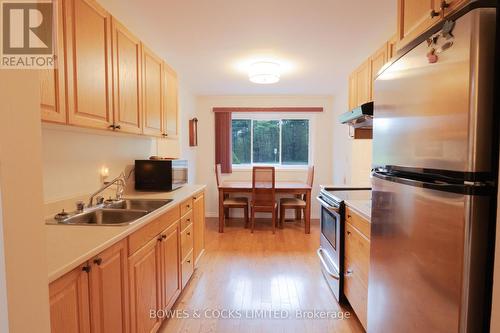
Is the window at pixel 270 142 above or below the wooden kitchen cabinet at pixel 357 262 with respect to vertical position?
above

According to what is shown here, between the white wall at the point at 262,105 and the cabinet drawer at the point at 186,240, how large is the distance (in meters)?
2.47

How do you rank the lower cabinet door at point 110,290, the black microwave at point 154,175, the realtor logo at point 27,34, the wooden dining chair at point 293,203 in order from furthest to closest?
the wooden dining chair at point 293,203
the black microwave at point 154,175
the lower cabinet door at point 110,290
the realtor logo at point 27,34

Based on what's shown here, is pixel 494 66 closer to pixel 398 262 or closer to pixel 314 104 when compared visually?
pixel 398 262

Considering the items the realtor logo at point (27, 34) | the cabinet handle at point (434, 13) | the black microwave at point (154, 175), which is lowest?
the black microwave at point (154, 175)

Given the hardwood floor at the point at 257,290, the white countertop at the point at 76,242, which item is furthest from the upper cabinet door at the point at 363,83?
the white countertop at the point at 76,242

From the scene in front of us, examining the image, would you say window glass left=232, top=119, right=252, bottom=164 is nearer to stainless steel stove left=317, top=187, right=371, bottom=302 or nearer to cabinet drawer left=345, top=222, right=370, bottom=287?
stainless steel stove left=317, top=187, right=371, bottom=302

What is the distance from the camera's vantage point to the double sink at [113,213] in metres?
1.60

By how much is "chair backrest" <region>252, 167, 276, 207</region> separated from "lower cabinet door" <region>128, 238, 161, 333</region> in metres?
2.40

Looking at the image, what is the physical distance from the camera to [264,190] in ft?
13.3

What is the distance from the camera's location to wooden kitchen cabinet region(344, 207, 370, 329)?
1678 millimetres

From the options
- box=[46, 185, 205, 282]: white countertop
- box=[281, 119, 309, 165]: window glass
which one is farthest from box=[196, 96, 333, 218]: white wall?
box=[46, 185, 205, 282]: white countertop

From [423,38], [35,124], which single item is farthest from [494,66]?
[35,124]

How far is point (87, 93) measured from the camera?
1.48m

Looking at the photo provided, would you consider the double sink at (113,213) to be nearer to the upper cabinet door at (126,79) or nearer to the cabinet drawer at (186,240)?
the cabinet drawer at (186,240)
